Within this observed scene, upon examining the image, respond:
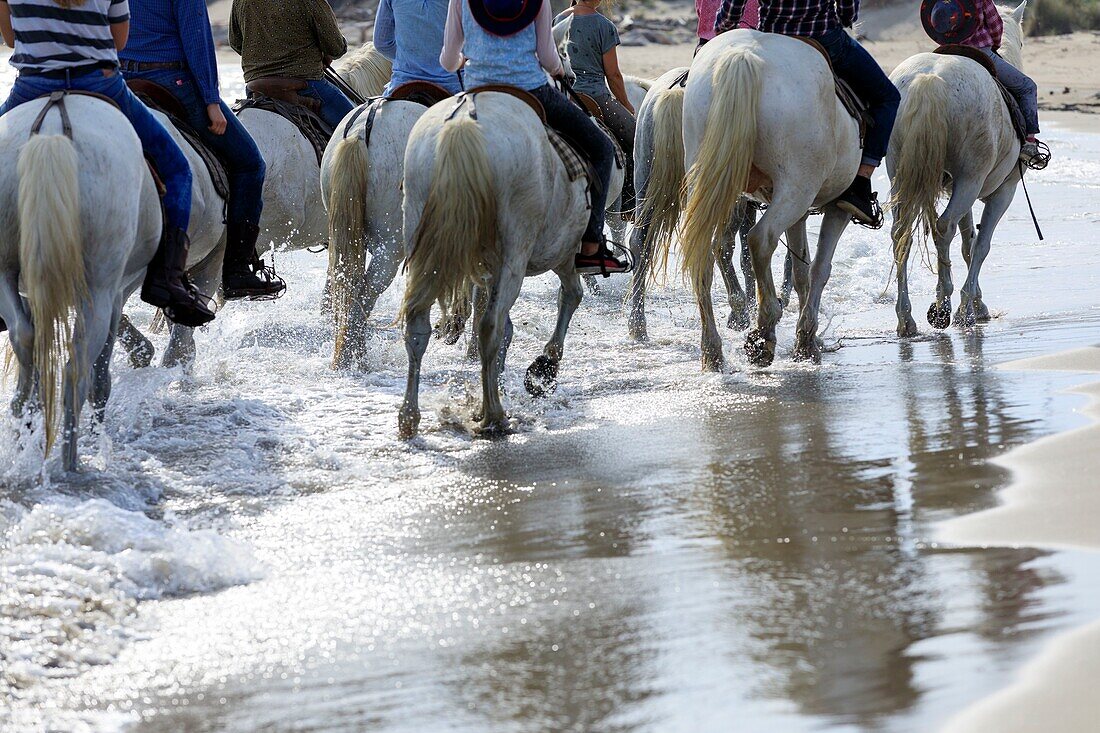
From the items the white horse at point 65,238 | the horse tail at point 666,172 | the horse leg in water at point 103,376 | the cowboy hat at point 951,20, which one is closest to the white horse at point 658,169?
the horse tail at point 666,172

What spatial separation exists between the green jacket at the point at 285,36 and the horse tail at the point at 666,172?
1972 millimetres

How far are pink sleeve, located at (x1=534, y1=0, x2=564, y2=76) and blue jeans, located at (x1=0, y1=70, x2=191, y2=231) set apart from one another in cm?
154

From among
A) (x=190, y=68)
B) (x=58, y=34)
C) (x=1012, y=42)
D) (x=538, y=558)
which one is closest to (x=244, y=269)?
(x=190, y=68)

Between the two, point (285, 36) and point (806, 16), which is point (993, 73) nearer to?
point (806, 16)

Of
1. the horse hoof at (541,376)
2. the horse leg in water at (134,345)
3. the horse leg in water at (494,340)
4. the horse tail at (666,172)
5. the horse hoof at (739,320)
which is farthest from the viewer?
the horse hoof at (739,320)

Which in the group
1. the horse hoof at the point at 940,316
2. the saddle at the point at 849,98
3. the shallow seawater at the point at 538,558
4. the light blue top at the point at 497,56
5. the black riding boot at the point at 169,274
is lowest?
the shallow seawater at the point at 538,558

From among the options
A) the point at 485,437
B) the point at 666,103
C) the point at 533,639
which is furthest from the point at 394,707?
the point at 666,103

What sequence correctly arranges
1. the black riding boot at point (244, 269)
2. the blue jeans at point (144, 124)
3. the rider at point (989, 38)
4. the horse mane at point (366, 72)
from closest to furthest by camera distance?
the blue jeans at point (144, 124) → the black riding boot at point (244, 269) → the rider at point (989, 38) → the horse mane at point (366, 72)

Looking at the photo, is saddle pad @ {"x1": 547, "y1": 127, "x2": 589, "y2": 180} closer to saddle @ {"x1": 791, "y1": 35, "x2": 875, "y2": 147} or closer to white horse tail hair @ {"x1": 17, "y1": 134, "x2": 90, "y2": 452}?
saddle @ {"x1": 791, "y1": 35, "x2": 875, "y2": 147}

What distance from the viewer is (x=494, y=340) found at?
6441 millimetres

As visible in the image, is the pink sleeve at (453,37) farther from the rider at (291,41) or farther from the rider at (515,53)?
the rider at (291,41)

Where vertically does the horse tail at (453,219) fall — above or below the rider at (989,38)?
below

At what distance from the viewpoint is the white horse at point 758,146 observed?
23.5 feet

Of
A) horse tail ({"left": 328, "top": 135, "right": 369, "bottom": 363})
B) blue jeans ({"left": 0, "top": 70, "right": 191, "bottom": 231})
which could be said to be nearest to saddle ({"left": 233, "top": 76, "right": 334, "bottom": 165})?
horse tail ({"left": 328, "top": 135, "right": 369, "bottom": 363})
